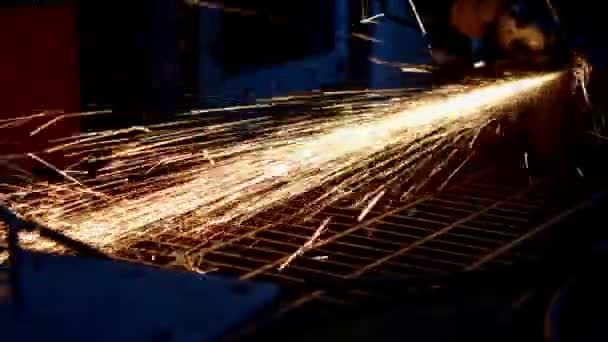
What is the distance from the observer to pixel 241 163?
4367 millimetres

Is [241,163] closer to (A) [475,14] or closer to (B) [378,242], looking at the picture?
(A) [475,14]

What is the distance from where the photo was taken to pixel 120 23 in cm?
509

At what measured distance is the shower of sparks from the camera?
3414mm

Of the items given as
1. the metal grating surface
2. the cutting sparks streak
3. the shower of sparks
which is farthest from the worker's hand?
the cutting sparks streak

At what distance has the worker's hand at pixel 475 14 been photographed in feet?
10.9

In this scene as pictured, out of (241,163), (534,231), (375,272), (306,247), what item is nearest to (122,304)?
(375,272)

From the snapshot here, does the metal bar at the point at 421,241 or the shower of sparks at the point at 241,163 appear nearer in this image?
the metal bar at the point at 421,241

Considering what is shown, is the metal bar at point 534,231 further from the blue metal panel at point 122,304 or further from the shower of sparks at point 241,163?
the blue metal panel at point 122,304

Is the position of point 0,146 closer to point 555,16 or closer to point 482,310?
point 555,16

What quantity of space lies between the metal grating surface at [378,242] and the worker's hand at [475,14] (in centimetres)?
56

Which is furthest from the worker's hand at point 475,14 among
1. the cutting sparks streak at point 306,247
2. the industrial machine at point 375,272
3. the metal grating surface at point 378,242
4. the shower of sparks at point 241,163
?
the cutting sparks streak at point 306,247

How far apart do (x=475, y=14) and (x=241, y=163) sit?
1372 millimetres

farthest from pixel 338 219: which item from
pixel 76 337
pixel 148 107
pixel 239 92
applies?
pixel 239 92

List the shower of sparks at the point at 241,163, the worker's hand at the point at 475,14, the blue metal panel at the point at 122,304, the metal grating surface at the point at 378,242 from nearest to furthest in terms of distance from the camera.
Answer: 1. the blue metal panel at the point at 122,304
2. the metal grating surface at the point at 378,242
3. the worker's hand at the point at 475,14
4. the shower of sparks at the point at 241,163
